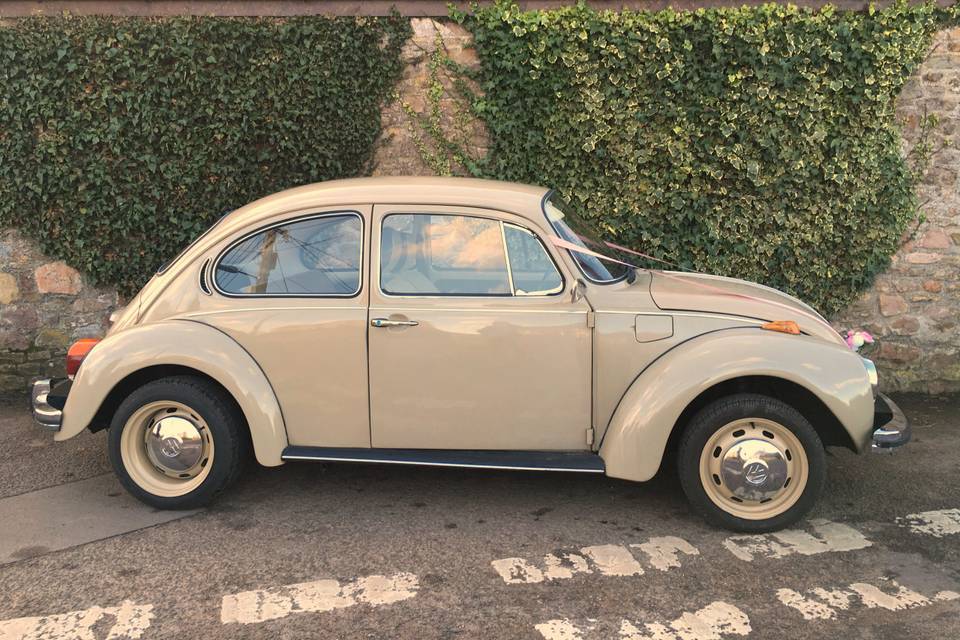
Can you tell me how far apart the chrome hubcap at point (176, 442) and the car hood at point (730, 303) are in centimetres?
247

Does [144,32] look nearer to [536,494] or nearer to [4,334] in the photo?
[4,334]

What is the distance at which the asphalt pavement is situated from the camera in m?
3.19

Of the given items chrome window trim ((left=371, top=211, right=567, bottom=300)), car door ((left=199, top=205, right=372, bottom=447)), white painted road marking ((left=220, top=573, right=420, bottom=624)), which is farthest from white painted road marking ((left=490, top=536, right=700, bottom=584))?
chrome window trim ((left=371, top=211, right=567, bottom=300))

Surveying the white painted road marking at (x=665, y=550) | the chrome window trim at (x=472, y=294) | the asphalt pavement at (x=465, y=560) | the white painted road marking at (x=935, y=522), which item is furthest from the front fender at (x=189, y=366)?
the white painted road marking at (x=935, y=522)

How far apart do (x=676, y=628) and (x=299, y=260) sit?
254 centimetres

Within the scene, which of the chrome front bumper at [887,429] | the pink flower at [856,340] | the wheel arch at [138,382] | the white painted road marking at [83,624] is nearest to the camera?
the white painted road marking at [83,624]

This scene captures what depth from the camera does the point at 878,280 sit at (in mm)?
6703

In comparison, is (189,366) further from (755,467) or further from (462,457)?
(755,467)

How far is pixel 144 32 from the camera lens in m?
6.19

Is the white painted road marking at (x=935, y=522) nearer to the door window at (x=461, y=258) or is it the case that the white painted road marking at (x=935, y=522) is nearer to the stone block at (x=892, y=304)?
the door window at (x=461, y=258)

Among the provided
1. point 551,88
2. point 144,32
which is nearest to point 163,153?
point 144,32

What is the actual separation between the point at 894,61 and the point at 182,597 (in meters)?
6.27

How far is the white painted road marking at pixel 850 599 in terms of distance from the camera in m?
3.31

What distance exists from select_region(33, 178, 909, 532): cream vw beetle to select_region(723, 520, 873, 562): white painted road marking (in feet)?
0.28
